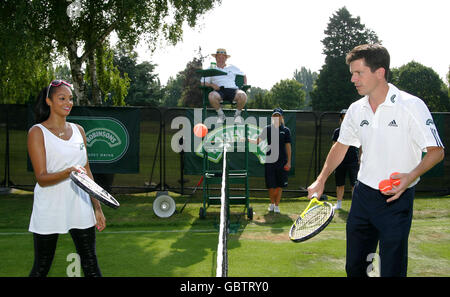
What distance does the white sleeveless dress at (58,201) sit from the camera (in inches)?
148

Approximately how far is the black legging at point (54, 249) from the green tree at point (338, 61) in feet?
202

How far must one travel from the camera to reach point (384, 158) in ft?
11.8

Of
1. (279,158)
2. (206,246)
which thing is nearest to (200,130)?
(279,158)

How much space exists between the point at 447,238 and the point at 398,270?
5.24 meters

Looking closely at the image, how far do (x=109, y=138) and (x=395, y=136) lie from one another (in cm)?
997

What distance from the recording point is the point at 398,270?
3.47 meters

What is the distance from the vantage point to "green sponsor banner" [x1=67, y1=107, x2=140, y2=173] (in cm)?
1215

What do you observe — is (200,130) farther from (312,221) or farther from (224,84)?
(312,221)

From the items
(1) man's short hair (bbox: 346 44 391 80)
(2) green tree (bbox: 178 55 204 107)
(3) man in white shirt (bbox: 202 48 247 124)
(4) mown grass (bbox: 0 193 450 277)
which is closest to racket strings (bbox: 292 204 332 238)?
(1) man's short hair (bbox: 346 44 391 80)
